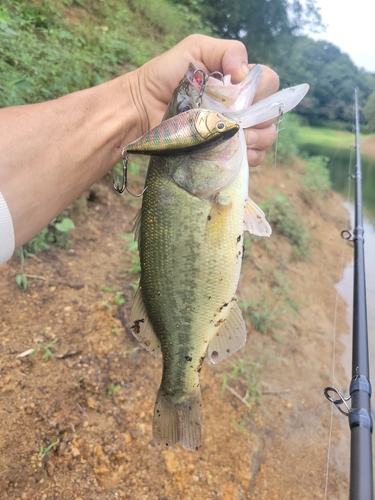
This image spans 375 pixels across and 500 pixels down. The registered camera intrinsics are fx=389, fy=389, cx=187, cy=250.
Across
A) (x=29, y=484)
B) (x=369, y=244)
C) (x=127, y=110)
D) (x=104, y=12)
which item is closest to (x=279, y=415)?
(x=29, y=484)

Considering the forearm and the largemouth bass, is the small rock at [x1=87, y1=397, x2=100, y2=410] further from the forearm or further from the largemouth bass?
the forearm

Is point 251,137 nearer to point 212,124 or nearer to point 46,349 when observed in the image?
point 212,124

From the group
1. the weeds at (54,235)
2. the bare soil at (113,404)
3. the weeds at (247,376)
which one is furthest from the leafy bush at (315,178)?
the weeds at (54,235)

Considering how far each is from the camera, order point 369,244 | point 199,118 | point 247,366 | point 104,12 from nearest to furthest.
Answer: point 199,118 < point 247,366 < point 104,12 < point 369,244

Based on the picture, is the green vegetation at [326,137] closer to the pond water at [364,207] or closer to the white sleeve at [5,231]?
the pond water at [364,207]

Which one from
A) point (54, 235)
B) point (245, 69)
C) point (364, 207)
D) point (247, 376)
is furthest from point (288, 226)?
point (245, 69)

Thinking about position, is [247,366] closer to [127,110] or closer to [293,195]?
[127,110]

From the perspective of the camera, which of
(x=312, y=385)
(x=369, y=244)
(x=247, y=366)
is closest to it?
(x=247, y=366)
